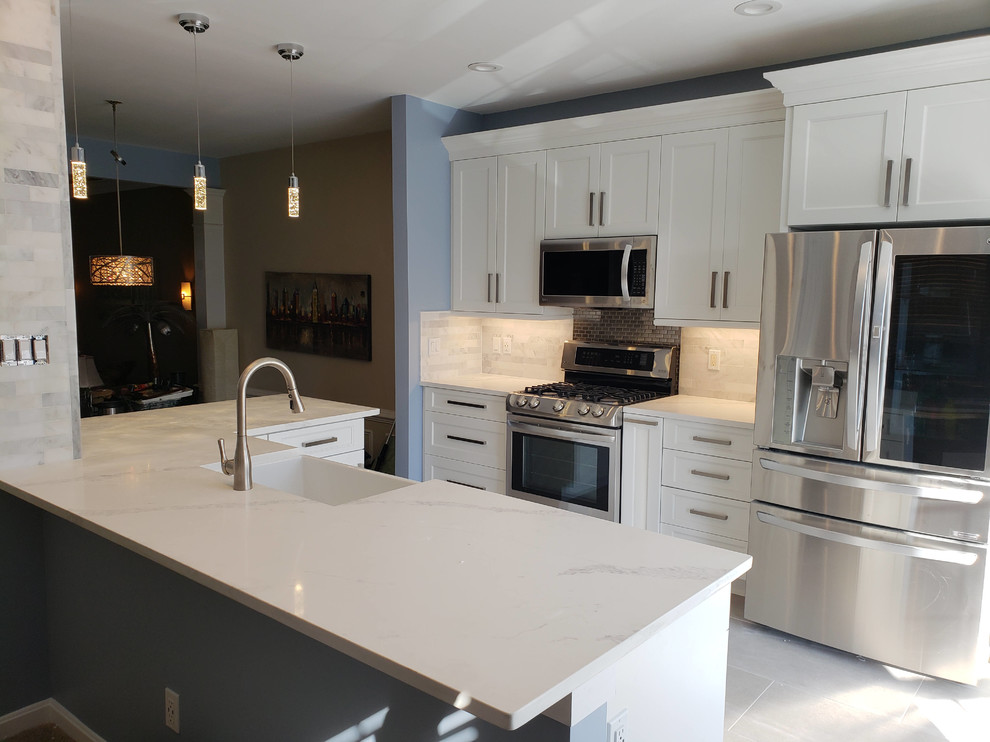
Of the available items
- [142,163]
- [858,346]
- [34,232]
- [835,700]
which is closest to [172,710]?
[34,232]

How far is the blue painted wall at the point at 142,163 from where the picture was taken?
5883 mm

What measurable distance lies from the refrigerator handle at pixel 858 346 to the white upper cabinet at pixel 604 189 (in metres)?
1.24

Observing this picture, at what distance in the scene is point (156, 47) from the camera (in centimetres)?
359

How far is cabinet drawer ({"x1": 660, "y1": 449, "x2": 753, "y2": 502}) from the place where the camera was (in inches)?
134

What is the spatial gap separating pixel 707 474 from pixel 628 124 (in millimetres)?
1841

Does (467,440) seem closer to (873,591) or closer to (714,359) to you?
(714,359)

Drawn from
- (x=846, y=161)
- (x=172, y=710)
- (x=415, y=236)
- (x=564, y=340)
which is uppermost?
(x=846, y=161)

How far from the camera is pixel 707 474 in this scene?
11.5ft

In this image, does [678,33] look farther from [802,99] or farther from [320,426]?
[320,426]

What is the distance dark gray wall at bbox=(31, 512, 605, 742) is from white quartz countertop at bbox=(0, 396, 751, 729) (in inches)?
6.5

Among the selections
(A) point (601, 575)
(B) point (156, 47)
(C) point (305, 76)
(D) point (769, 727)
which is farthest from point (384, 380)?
(A) point (601, 575)

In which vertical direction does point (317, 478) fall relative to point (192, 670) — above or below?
above

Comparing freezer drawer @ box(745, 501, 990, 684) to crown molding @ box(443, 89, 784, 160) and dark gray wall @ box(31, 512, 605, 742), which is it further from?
dark gray wall @ box(31, 512, 605, 742)

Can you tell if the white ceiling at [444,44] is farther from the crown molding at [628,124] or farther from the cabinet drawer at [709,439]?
the cabinet drawer at [709,439]
